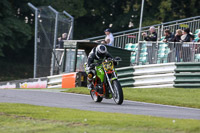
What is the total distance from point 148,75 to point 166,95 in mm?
2759

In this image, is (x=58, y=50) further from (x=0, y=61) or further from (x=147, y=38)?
(x=0, y=61)

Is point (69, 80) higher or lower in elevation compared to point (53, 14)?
lower

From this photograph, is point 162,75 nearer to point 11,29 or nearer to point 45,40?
point 45,40

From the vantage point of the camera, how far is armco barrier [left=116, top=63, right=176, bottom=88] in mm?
17781

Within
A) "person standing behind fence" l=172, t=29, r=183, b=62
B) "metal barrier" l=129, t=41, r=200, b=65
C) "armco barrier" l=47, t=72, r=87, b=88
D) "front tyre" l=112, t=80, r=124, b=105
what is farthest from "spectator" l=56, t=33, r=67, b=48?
"front tyre" l=112, t=80, r=124, b=105

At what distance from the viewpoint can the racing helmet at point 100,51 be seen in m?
13.0

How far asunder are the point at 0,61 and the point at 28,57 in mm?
2680

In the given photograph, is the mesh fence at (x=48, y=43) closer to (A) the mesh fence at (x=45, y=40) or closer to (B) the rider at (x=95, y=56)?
(A) the mesh fence at (x=45, y=40)

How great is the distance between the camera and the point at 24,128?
314 inches

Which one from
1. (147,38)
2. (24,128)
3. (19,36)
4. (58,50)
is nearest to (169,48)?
(147,38)

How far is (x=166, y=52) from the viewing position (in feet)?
61.2

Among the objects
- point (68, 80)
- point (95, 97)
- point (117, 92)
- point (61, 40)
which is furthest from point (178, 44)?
point (117, 92)

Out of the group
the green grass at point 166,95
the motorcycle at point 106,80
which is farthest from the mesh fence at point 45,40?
the motorcycle at point 106,80

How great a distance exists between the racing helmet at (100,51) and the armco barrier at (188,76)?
476 centimetres
